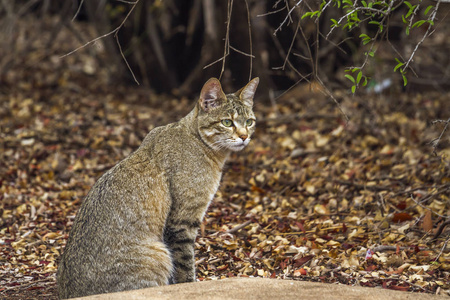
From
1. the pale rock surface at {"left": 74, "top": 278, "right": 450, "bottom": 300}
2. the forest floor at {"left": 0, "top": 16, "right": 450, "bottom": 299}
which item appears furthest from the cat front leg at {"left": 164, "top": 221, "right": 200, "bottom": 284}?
the forest floor at {"left": 0, "top": 16, "right": 450, "bottom": 299}

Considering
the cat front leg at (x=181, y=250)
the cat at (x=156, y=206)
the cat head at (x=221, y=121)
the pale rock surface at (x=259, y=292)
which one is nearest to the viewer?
the pale rock surface at (x=259, y=292)

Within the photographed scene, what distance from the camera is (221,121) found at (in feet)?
18.3

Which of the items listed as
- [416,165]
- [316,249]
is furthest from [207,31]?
[316,249]

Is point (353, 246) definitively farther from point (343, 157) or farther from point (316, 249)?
point (343, 157)

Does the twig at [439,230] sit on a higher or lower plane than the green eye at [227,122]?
lower

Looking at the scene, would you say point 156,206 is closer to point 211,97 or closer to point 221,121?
point 221,121

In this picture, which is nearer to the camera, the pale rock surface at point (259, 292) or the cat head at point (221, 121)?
the pale rock surface at point (259, 292)

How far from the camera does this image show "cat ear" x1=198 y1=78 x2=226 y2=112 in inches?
219

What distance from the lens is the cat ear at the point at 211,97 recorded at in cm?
555

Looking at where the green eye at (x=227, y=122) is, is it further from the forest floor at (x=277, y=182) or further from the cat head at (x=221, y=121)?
the forest floor at (x=277, y=182)

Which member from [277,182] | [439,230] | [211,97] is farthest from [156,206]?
[277,182]

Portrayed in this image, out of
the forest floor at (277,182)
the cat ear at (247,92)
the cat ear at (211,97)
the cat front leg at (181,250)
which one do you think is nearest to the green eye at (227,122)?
the cat ear at (211,97)

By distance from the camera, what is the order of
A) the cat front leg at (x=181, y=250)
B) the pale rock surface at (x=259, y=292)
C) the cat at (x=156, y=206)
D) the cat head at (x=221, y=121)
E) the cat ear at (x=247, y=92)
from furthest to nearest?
the cat ear at (x=247, y=92) < the cat head at (x=221, y=121) < the cat front leg at (x=181, y=250) < the cat at (x=156, y=206) < the pale rock surface at (x=259, y=292)

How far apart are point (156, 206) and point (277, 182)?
3.35 meters
